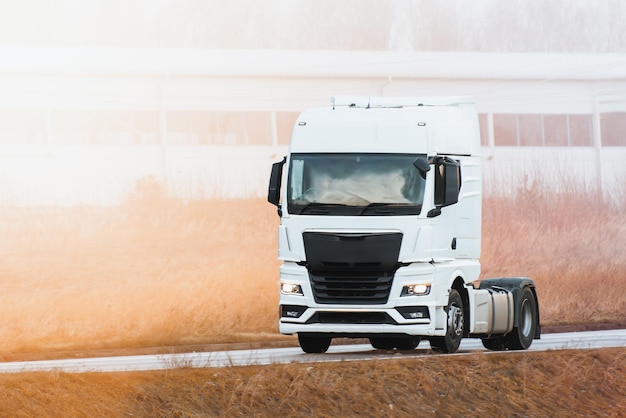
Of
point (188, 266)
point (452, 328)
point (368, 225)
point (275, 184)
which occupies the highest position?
point (275, 184)

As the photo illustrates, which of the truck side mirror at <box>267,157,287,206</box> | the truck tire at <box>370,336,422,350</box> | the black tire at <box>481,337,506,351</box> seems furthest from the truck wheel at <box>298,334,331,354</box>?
the truck side mirror at <box>267,157,287,206</box>

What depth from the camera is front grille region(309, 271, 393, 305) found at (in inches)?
794

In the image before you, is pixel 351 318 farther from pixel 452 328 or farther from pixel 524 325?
pixel 524 325

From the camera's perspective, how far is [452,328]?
21.2 meters

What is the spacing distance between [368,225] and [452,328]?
238cm

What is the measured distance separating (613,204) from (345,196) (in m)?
32.4

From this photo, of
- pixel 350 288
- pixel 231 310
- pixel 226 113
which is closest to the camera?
pixel 350 288

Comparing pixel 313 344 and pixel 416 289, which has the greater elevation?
pixel 416 289

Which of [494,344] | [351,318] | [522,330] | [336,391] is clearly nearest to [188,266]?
[494,344]

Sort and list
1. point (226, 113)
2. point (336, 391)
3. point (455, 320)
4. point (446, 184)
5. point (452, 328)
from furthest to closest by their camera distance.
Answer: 1. point (226, 113)
2. point (455, 320)
3. point (452, 328)
4. point (446, 184)
5. point (336, 391)

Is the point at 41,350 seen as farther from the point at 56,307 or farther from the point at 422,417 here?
the point at 422,417

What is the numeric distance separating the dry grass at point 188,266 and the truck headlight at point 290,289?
900 centimetres

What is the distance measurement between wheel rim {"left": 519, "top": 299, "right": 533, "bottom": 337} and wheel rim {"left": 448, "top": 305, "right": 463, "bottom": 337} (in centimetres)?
274

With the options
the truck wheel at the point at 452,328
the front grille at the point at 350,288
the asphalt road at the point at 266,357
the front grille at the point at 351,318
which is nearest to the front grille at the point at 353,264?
the front grille at the point at 350,288
